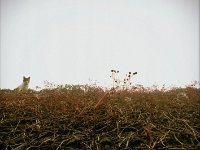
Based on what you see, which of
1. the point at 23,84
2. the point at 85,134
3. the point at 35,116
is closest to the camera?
the point at 85,134

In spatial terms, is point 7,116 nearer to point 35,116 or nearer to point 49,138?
point 35,116

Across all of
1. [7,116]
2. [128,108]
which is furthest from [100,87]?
[7,116]

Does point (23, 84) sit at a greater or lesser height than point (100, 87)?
greater

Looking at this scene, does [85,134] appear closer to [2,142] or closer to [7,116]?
[2,142]

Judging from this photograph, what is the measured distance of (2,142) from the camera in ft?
6.09

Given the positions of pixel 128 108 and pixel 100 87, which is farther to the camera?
pixel 100 87

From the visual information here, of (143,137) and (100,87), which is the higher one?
(100,87)

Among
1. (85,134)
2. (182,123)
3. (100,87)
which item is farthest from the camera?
(100,87)

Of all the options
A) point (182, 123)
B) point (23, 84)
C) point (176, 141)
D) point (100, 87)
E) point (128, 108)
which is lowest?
point (176, 141)

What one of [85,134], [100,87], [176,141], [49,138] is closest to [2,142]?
[49,138]

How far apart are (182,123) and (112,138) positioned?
65 cm

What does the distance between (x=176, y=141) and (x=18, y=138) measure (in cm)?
104

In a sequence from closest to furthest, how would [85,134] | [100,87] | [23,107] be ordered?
[85,134] < [23,107] < [100,87]

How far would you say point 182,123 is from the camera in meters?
2.26
